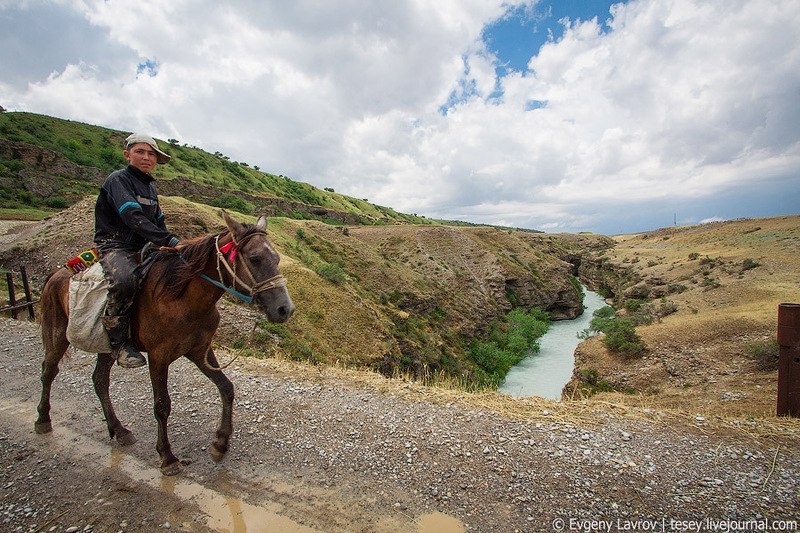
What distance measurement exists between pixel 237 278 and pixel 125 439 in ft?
10.4

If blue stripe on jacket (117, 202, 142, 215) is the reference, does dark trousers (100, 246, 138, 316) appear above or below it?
below

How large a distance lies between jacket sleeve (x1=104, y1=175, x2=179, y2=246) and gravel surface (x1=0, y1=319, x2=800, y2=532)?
2821mm

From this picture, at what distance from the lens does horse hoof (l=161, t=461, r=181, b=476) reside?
14.5ft

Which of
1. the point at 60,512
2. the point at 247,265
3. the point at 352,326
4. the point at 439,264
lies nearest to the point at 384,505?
the point at 247,265

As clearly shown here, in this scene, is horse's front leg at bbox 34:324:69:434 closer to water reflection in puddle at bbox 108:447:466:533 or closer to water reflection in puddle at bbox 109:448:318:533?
water reflection in puddle at bbox 109:448:318:533

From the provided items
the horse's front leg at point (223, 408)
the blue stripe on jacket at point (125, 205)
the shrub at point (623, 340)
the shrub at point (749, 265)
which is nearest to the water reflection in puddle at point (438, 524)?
the horse's front leg at point (223, 408)

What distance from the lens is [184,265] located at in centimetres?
431

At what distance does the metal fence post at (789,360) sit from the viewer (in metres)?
5.26

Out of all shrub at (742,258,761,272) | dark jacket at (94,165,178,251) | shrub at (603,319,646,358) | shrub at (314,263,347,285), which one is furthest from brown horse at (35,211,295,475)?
shrub at (742,258,761,272)

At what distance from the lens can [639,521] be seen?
355 cm

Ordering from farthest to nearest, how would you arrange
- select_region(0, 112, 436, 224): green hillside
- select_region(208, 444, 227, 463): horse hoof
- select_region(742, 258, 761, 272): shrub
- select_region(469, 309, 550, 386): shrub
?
select_region(0, 112, 436, 224): green hillside, select_region(469, 309, 550, 386): shrub, select_region(742, 258, 761, 272): shrub, select_region(208, 444, 227, 463): horse hoof

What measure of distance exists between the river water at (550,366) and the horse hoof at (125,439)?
25.1 m

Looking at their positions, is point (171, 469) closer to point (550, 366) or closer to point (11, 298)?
point (11, 298)

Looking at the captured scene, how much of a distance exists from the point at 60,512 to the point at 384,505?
3354 mm
